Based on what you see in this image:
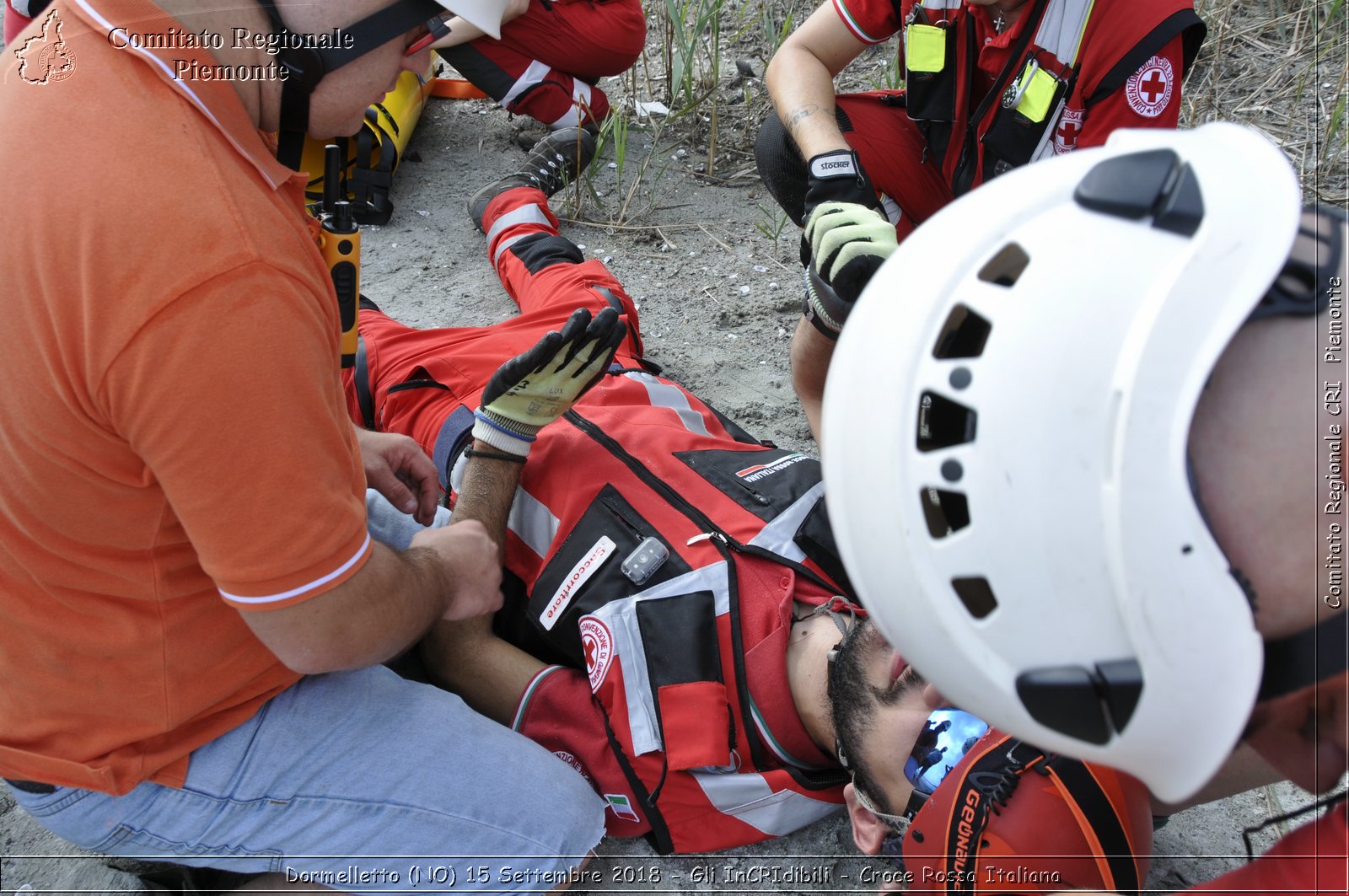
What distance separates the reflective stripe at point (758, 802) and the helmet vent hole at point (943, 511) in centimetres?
96

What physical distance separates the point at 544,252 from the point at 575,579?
142cm

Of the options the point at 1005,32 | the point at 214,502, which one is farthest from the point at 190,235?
the point at 1005,32

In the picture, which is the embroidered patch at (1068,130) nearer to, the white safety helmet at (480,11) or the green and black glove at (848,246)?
the green and black glove at (848,246)

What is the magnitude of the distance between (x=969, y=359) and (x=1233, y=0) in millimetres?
3965

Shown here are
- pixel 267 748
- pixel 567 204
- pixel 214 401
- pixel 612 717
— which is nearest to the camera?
pixel 214 401

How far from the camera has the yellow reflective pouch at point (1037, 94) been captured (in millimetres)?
2547

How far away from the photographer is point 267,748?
174 cm

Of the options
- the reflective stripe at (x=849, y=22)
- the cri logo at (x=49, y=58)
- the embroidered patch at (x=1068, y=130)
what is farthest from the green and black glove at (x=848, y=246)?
the cri logo at (x=49, y=58)

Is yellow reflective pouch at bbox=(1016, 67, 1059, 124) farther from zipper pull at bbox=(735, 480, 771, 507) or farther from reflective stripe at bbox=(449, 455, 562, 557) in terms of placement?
reflective stripe at bbox=(449, 455, 562, 557)

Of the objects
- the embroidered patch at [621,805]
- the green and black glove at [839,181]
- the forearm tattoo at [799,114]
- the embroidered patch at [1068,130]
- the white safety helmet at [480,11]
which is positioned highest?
the white safety helmet at [480,11]

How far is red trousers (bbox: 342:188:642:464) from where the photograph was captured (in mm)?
2729

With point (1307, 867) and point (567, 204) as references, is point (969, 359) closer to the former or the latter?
point (1307, 867)

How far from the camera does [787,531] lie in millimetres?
2207

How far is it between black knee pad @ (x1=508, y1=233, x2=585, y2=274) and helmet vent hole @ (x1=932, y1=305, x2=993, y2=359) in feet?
7.13
